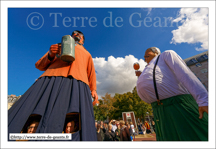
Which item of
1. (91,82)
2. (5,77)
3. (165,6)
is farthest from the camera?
(91,82)

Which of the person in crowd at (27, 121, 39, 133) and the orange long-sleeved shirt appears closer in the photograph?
the person in crowd at (27, 121, 39, 133)

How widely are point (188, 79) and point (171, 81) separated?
18cm

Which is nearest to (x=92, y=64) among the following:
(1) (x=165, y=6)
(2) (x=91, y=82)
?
(2) (x=91, y=82)

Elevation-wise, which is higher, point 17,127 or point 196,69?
point 196,69

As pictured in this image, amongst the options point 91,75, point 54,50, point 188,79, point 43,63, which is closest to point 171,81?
point 188,79

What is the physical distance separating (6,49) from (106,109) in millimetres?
19597

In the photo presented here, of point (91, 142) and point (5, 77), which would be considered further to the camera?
point (5, 77)

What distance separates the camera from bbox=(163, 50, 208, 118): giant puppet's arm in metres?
0.92

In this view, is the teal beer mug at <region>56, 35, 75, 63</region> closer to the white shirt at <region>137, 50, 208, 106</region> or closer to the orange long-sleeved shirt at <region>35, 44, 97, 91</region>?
the orange long-sleeved shirt at <region>35, 44, 97, 91</region>

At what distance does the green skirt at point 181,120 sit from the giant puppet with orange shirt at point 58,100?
0.81 metres

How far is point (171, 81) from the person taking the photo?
1.20 m

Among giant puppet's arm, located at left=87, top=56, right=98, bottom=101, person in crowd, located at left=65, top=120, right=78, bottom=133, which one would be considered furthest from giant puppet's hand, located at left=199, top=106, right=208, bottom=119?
giant puppet's arm, located at left=87, top=56, right=98, bottom=101

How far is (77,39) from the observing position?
5.96ft

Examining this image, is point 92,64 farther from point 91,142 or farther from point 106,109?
point 106,109
